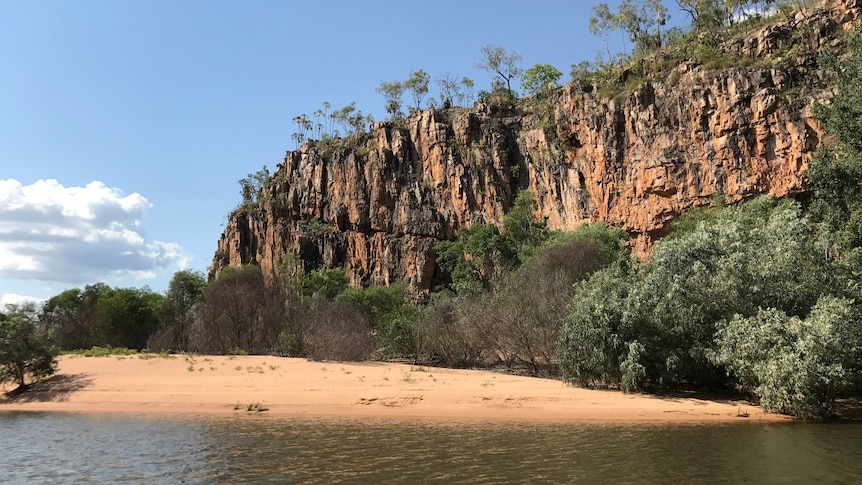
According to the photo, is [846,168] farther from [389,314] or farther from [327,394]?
[389,314]

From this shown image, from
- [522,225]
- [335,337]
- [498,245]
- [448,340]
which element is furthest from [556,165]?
[335,337]

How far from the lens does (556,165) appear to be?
62156 millimetres

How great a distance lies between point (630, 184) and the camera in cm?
5394

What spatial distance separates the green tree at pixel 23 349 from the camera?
82.3 feet

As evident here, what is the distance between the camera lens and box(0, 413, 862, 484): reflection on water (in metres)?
11.1

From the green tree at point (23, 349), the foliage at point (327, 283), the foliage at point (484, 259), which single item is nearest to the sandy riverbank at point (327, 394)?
the green tree at point (23, 349)

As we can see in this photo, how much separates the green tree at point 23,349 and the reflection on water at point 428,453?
888 cm

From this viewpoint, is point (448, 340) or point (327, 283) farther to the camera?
point (327, 283)

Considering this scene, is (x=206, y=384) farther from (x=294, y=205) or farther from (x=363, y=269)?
(x=294, y=205)

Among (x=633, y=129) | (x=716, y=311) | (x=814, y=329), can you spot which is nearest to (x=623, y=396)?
(x=716, y=311)

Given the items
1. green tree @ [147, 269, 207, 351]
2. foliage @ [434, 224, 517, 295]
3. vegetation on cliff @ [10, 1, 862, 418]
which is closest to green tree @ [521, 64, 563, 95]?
vegetation on cliff @ [10, 1, 862, 418]

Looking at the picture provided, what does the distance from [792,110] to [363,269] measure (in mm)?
47666

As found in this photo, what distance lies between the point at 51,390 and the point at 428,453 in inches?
836

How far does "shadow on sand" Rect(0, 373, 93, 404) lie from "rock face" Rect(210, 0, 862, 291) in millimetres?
42860
